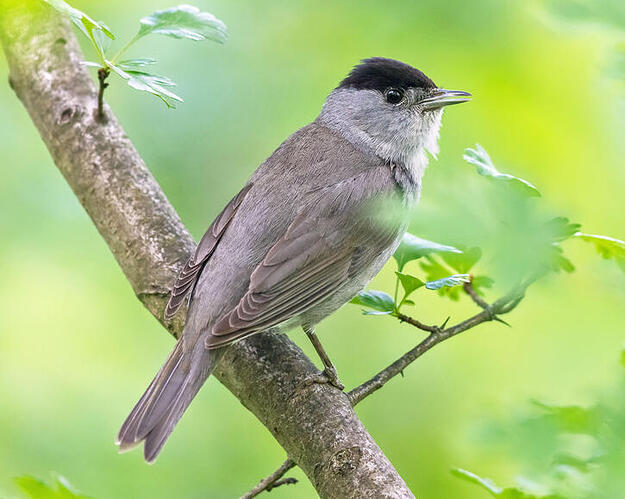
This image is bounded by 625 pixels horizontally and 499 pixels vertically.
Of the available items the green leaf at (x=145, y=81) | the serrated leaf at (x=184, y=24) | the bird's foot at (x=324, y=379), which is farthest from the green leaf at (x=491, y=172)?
the bird's foot at (x=324, y=379)

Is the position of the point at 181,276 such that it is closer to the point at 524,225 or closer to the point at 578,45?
the point at 578,45

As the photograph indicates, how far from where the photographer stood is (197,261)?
3.39 m

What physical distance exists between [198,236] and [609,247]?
392 cm

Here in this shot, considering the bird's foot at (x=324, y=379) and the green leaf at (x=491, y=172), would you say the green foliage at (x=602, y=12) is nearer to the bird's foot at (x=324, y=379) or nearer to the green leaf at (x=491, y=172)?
the green leaf at (x=491, y=172)

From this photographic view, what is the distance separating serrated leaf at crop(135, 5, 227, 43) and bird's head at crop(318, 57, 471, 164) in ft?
5.46

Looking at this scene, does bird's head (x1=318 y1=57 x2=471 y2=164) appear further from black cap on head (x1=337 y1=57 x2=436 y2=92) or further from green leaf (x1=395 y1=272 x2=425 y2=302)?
green leaf (x1=395 y1=272 x2=425 y2=302)

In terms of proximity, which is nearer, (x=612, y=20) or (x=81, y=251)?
(x=612, y=20)

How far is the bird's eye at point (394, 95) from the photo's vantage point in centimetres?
424

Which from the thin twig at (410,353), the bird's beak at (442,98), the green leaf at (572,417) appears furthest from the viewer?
the bird's beak at (442,98)

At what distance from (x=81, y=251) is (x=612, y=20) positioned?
14.3ft

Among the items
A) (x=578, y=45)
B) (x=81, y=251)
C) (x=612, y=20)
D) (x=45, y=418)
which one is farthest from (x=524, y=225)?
(x=81, y=251)

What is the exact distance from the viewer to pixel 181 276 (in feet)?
10.8

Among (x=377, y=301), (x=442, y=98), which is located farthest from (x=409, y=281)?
(x=442, y=98)

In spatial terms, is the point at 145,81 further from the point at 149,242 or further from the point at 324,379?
the point at 149,242
